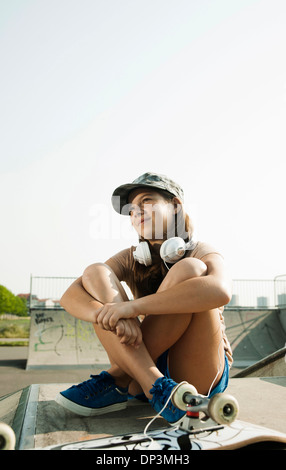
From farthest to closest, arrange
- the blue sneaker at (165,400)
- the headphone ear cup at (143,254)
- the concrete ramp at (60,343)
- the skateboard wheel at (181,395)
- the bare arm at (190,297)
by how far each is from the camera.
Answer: the concrete ramp at (60,343) < the headphone ear cup at (143,254) < the bare arm at (190,297) < the blue sneaker at (165,400) < the skateboard wheel at (181,395)

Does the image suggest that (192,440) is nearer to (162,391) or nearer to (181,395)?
(181,395)

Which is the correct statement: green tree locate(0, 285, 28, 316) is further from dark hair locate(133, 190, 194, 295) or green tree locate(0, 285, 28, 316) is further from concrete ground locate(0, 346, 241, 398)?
dark hair locate(133, 190, 194, 295)

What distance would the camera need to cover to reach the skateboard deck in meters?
1.65

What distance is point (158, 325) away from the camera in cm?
235

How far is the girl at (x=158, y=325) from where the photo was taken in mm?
2199

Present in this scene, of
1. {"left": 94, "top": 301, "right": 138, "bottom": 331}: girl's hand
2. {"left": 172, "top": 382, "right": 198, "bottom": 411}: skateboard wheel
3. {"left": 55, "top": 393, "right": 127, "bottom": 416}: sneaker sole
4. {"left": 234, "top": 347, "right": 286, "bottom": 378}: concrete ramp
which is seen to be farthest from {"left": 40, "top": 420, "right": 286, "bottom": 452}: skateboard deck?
{"left": 234, "top": 347, "right": 286, "bottom": 378}: concrete ramp

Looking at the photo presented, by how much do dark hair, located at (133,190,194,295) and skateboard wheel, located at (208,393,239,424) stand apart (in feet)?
4.44

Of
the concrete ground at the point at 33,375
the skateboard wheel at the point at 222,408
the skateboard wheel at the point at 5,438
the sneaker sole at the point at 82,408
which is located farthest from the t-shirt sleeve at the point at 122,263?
the concrete ground at the point at 33,375

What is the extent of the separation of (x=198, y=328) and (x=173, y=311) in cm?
26

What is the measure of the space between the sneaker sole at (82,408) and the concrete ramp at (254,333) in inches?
451

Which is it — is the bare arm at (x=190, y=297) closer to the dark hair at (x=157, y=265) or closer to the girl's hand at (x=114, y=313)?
the girl's hand at (x=114, y=313)

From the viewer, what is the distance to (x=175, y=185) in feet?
10.0

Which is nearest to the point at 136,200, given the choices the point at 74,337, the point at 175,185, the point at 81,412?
the point at 175,185

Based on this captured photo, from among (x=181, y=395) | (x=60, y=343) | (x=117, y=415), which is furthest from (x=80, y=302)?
(x=60, y=343)
